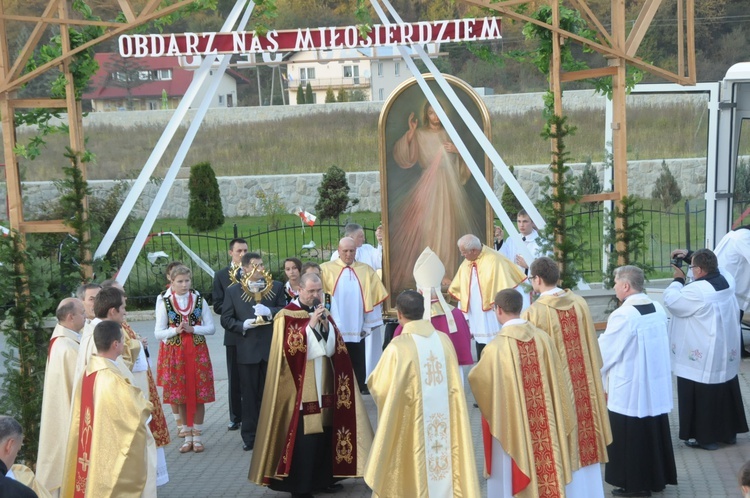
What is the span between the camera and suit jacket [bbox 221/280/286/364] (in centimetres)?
859

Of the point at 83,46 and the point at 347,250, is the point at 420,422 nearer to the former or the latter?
the point at 83,46

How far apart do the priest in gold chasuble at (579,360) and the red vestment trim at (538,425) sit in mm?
515

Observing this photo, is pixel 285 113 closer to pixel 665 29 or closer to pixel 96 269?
pixel 665 29

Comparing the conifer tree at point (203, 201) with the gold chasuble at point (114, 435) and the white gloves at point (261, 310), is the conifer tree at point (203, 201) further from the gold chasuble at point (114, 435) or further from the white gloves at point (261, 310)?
the gold chasuble at point (114, 435)

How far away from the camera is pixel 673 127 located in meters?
31.9

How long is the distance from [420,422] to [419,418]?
3 cm

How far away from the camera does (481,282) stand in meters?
9.89

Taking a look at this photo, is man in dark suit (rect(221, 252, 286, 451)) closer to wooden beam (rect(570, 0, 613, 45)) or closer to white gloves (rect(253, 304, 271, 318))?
white gloves (rect(253, 304, 271, 318))

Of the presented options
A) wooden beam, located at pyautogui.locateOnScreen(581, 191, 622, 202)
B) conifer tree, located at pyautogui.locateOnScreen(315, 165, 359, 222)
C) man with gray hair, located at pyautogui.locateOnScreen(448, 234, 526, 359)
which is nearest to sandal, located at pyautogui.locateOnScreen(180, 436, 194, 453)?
man with gray hair, located at pyautogui.locateOnScreen(448, 234, 526, 359)

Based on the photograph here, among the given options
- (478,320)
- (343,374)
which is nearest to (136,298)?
(478,320)

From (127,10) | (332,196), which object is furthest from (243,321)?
(332,196)

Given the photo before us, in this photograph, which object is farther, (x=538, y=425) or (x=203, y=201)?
(x=203, y=201)

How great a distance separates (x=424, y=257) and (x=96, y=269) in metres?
2.84

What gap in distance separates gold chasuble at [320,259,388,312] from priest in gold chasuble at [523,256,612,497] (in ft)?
11.7
